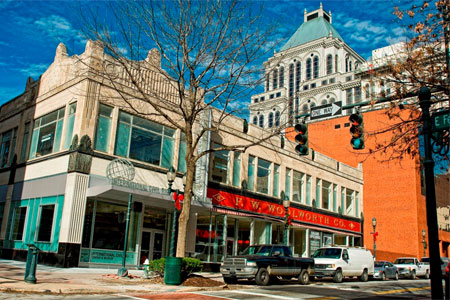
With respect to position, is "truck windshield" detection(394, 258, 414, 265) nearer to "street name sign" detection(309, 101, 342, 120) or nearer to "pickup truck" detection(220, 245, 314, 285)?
"pickup truck" detection(220, 245, 314, 285)

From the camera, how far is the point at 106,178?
20.6 meters

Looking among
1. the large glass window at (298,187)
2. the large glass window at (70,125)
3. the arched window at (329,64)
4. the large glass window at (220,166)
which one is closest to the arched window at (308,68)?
the arched window at (329,64)

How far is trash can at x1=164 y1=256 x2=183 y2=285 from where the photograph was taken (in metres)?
14.8

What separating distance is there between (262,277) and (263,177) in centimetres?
1447

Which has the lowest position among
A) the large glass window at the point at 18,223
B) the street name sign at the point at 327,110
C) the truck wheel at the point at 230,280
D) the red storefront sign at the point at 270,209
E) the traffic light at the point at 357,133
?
the truck wheel at the point at 230,280

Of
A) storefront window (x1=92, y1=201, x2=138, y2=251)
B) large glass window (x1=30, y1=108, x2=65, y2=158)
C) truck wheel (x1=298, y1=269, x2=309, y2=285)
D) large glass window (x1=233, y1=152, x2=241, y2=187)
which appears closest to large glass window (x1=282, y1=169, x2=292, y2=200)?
large glass window (x1=233, y1=152, x2=241, y2=187)

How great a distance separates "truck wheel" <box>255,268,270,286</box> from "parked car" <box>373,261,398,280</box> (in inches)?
429

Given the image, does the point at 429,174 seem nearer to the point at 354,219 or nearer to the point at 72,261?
the point at 72,261

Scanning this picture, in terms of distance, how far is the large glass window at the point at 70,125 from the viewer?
2123cm

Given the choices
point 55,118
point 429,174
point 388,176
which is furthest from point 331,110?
point 388,176

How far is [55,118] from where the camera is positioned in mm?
23234

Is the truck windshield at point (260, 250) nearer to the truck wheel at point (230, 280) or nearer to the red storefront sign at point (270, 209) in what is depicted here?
the truck wheel at point (230, 280)

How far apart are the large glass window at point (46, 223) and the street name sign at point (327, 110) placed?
46.0ft

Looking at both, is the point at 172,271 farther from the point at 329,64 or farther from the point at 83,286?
the point at 329,64
